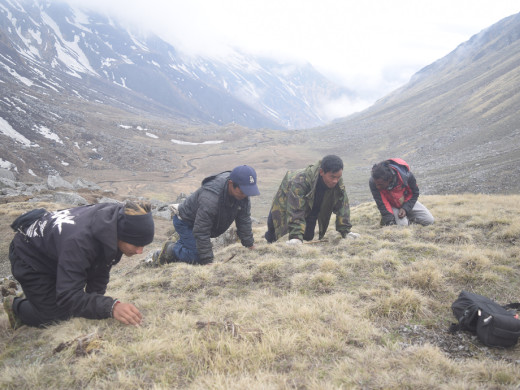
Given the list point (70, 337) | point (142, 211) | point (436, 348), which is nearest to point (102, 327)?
point (70, 337)

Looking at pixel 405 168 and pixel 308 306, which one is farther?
pixel 405 168

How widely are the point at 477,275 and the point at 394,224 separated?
137 inches

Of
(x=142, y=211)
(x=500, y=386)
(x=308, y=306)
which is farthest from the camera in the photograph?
(x=308, y=306)

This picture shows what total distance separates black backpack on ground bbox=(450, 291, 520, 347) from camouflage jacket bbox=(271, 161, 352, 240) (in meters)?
3.48

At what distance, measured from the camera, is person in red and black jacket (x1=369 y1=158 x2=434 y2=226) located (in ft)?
23.1

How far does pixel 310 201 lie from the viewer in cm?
655

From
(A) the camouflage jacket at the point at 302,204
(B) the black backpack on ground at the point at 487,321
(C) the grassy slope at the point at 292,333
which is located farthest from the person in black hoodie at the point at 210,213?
(B) the black backpack on ground at the point at 487,321

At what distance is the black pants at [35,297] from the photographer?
3.07m

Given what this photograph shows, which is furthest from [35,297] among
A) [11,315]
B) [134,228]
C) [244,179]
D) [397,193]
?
[397,193]

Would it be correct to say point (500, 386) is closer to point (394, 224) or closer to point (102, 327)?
point (102, 327)

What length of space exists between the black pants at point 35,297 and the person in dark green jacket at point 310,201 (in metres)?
4.28

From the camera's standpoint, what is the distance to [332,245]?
21.1 feet

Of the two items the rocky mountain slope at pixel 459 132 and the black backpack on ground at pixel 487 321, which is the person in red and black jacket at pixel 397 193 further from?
the rocky mountain slope at pixel 459 132

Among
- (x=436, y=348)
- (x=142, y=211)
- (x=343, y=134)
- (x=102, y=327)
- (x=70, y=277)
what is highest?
(x=343, y=134)
